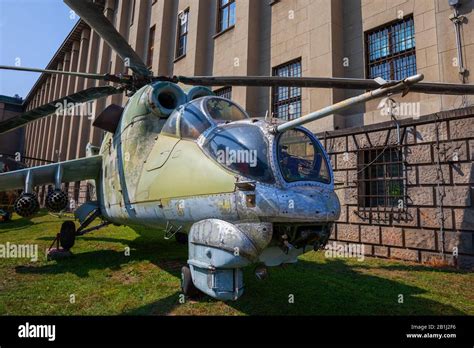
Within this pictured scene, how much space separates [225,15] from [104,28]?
14.2 m

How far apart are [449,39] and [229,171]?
9465mm

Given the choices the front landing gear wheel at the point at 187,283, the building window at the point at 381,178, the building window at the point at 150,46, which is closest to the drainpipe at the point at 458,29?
the building window at the point at 381,178

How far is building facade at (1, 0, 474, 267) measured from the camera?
8.84m

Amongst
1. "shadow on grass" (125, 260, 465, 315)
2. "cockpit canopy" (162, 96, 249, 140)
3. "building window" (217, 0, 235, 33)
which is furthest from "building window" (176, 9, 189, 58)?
"shadow on grass" (125, 260, 465, 315)

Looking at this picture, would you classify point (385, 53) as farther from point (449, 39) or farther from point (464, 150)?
point (464, 150)

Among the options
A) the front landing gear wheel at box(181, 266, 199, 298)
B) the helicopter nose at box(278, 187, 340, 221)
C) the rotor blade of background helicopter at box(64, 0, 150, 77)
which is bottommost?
the front landing gear wheel at box(181, 266, 199, 298)

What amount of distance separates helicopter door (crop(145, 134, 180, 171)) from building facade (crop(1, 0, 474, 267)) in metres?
1.82

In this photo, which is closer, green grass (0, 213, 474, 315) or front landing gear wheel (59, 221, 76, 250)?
green grass (0, 213, 474, 315)

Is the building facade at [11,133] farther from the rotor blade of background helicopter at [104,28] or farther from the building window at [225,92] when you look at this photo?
the rotor blade of background helicopter at [104,28]

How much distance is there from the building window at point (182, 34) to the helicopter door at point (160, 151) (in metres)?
18.1

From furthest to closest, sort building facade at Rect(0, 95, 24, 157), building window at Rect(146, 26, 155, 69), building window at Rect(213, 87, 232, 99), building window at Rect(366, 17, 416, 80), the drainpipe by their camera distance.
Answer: building facade at Rect(0, 95, 24, 157)
building window at Rect(146, 26, 155, 69)
building window at Rect(213, 87, 232, 99)
building window at Rect(366, 17, 416, 80)
the drainpipe

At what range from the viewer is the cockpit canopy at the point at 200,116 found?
5.20 metres

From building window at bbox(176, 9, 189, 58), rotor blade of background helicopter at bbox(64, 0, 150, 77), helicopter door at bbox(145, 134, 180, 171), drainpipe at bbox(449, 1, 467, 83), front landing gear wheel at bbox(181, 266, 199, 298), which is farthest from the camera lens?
building window at bbox(176, 9, 189, 58)

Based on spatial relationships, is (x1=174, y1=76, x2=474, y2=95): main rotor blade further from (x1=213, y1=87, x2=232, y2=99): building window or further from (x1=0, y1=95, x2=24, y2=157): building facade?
(x1=0, y1=95, x2=24, y2=157): building facade
